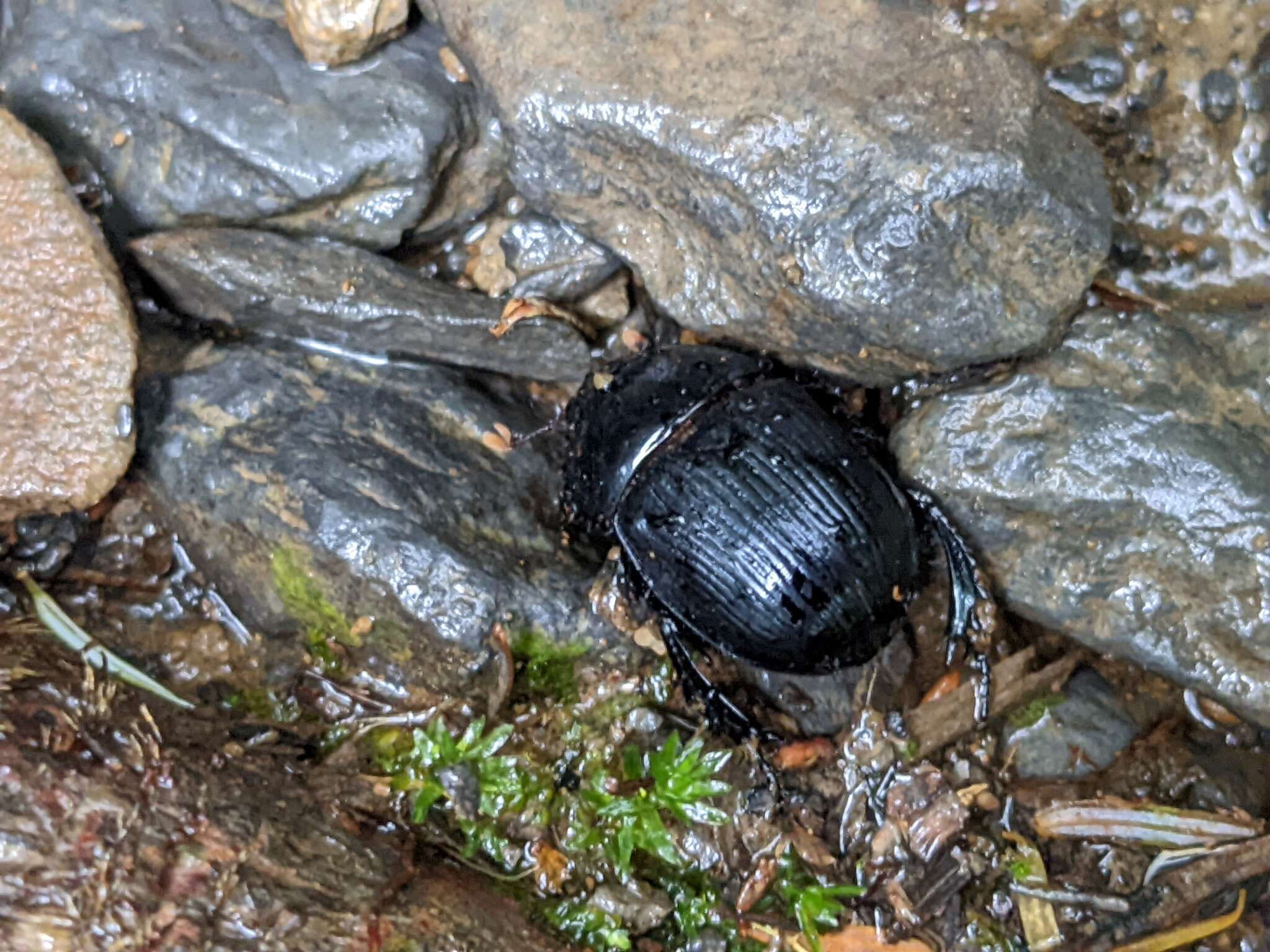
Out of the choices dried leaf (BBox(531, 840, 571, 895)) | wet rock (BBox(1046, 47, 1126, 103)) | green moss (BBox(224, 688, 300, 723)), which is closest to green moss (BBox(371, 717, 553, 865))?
dried leaf (BBox(531, 840, 571, 895))

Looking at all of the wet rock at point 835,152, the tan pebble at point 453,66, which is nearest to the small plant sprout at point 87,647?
the wet rock at point 835,152

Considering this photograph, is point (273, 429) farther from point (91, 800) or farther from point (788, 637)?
point (788, 637)

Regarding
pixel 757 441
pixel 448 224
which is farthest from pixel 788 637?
pixel 448 224

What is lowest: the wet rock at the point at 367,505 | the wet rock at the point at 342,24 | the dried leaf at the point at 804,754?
the dried leaf at the point at 804,754

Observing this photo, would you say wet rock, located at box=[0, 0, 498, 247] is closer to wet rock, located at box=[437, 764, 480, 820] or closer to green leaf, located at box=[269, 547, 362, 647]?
green leaf, located at box=[269, 547, 362, 647]

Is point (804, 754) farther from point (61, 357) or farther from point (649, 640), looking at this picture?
point (61, 357)

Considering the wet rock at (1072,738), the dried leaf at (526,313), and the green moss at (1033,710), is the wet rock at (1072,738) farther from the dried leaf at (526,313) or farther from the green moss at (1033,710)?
the dried leaf at (526,313)
